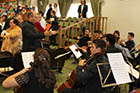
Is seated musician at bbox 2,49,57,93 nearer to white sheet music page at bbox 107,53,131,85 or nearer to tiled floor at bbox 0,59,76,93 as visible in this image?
white sheet music page at bbox 107,53,131,85

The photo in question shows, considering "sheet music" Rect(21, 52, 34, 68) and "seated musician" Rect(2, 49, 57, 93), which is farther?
"sheet music" Rect(21, 52, 34, 68)

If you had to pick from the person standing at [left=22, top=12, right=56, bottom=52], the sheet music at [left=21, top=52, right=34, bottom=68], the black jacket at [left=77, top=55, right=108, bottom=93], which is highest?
the person standing at [left=22, top=12, right=56, bottom=52]

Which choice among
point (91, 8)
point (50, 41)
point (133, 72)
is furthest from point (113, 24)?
point (133, 72)

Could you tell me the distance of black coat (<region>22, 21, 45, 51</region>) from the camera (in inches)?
157

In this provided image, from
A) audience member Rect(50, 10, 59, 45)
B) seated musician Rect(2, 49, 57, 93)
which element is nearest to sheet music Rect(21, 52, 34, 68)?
seated musician Rect(2, 49, 57, 93)

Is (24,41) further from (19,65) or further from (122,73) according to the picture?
(122,73)

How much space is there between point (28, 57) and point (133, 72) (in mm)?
1577

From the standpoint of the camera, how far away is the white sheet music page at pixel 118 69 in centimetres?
272

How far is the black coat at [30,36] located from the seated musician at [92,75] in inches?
54.0

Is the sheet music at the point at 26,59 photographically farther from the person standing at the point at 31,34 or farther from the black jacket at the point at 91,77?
the person standing at the point at 31,34

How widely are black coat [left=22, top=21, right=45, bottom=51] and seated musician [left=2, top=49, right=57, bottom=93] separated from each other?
1.77 m

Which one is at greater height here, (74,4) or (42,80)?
(74,4)

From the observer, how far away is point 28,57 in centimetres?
305

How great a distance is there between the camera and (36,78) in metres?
2.14
